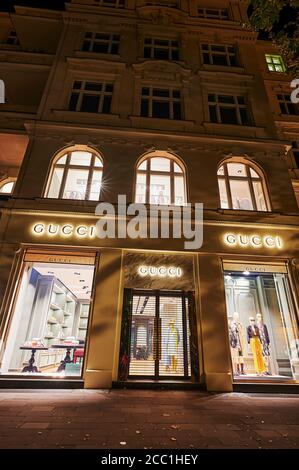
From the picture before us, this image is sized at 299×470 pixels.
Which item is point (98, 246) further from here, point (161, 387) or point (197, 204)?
point (161, 387)

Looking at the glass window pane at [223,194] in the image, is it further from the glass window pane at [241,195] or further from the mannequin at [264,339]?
the mannequin at [264,339]

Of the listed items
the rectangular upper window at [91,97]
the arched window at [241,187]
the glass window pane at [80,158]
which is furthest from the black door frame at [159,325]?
the rectangular upper window at [91,97]

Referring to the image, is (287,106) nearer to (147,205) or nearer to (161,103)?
(161,103)

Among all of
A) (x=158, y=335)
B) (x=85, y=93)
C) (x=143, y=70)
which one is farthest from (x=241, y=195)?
(x=85, y=93)

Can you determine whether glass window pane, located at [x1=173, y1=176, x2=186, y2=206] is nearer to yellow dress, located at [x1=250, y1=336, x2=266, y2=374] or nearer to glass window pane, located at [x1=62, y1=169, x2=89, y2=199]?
glass window pane, located at [x1=62, y1=169, x2=89, y2=199]

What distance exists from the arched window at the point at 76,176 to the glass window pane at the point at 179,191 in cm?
280

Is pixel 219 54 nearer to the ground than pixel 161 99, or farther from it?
farther from it

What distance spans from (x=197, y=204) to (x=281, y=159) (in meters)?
4.37

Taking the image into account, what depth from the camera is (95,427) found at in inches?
161

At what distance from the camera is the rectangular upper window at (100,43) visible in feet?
42.7

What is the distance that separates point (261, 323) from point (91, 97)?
11419mm

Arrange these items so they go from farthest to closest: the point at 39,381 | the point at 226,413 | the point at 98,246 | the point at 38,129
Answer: the point at 38,129, the point at 98,246, the point at 39,381, the point at 226,413

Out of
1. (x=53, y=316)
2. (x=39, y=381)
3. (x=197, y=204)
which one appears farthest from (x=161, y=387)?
(x=197, y=204)

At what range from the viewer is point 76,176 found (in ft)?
32.1
